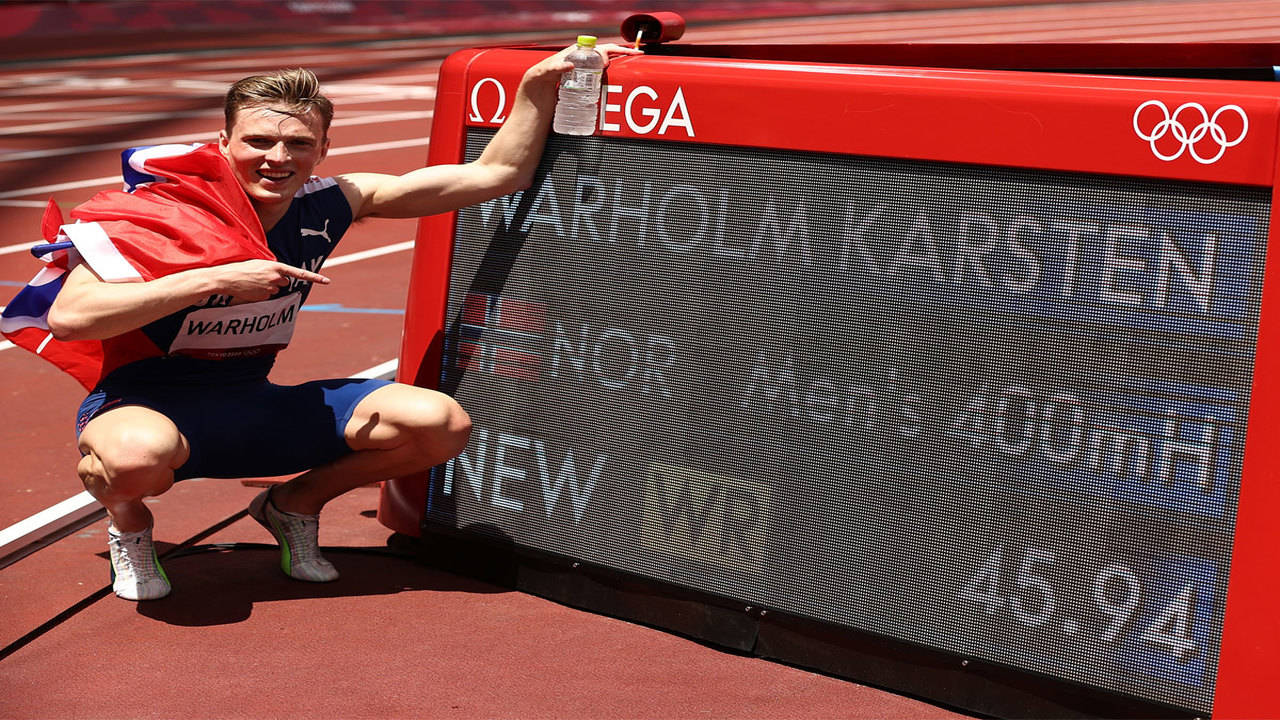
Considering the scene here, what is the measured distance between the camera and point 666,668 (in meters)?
3.67

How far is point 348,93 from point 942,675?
621 inches

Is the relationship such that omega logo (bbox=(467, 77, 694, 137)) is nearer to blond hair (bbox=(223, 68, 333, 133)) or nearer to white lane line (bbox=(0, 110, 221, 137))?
blond hair (bbox=(223, 68, 333, 133))

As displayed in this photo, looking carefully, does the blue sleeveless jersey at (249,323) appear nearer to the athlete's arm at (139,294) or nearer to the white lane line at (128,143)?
the athlete's arm at (139,294)

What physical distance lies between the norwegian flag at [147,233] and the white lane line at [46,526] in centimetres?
74

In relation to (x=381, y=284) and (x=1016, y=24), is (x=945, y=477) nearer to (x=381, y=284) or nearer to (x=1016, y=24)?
(x=381, y=284)

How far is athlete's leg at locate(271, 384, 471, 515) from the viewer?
3.98m

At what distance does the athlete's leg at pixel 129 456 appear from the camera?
375 cm

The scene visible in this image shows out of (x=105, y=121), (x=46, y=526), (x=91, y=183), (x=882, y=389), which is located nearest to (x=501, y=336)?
(x=882, y=389)

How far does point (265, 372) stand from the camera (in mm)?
4242

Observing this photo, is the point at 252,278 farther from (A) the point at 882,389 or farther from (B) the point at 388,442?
(A) the point at 882,389

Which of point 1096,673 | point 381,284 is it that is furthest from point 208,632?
point 381,284

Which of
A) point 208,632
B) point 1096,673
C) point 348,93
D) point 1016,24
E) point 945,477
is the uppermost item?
point 1016,24

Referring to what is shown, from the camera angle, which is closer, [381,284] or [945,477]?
[945,477]

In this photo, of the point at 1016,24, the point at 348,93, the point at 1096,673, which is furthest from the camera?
the point at 1016,24
